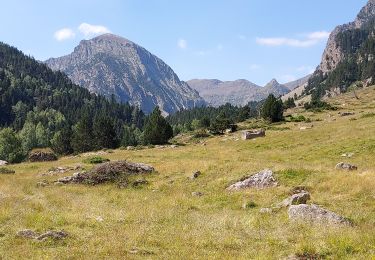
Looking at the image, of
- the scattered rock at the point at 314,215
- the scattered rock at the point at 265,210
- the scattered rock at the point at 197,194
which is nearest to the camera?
the scattered rock at the point at 314,215

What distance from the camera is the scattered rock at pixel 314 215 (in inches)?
599

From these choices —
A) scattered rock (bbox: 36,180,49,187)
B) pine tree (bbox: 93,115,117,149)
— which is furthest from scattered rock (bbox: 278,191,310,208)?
pine tree (bbox: 93,115,117,149)

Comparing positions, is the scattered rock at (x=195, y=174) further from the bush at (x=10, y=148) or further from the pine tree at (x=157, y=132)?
the bush at (x=10, y=148)

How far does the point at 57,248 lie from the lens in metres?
12.5

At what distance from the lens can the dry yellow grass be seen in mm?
11969

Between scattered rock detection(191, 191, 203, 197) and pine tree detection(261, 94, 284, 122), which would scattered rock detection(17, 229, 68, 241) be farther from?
pine tree detection(261, 94, 284, 122)

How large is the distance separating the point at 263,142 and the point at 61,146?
8239 centimetres

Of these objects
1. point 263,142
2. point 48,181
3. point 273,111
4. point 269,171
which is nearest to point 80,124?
point 273,111

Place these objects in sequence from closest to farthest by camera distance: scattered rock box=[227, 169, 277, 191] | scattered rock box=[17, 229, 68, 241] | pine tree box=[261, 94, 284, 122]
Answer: scattered rock box=[17, 229, 68, 241], scattered rock box=[227, 169, 277, 191], pine tree box=[261, 94, 284, 122]

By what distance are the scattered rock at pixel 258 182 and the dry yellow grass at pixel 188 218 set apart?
705 mm

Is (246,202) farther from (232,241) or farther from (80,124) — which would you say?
(80,124)

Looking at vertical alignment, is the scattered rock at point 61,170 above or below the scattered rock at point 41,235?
below

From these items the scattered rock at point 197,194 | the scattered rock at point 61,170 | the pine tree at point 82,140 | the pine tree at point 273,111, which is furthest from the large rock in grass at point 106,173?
the pine tree at point 82,140

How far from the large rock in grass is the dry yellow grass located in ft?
4.51
